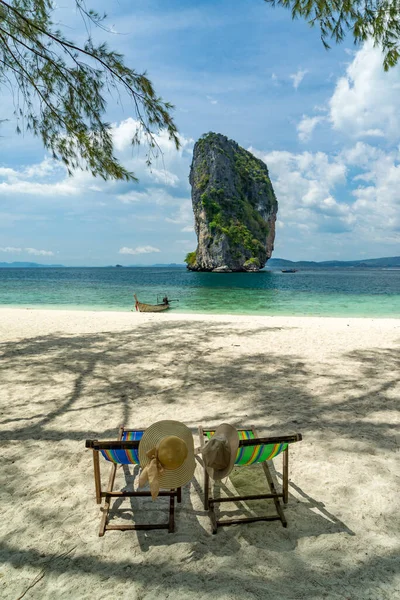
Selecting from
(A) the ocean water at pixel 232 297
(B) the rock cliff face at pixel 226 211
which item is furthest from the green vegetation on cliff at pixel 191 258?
(A) the ocean water at pixel 232 297

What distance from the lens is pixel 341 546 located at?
2.50 meters

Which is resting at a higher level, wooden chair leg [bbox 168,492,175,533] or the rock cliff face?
the rock cliff face

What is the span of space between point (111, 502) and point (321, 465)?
1.93m

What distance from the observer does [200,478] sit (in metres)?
3.45

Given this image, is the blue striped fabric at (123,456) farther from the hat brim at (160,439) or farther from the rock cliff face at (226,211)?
the rock cliff face at (226,211)

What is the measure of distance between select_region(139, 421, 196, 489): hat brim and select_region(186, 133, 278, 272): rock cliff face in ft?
252

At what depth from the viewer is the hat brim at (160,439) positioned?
257cm

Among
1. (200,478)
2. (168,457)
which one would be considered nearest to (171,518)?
(168,457)

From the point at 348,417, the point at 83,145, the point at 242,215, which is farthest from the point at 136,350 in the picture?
the point at 242,215

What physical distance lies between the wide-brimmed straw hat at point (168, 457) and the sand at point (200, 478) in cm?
43

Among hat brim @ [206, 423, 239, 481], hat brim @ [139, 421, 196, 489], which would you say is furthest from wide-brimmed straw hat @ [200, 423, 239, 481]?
hat brim @ [139, 421, 196, 489]

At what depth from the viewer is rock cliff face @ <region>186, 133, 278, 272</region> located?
3162 inches

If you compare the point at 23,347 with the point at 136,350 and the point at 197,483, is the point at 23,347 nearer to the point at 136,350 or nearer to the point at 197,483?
the point at 136,350

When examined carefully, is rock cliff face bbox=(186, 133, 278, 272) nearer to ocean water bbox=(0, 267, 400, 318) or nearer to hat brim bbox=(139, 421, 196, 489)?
ocean water bbox=(0, 267, 400, 318)
